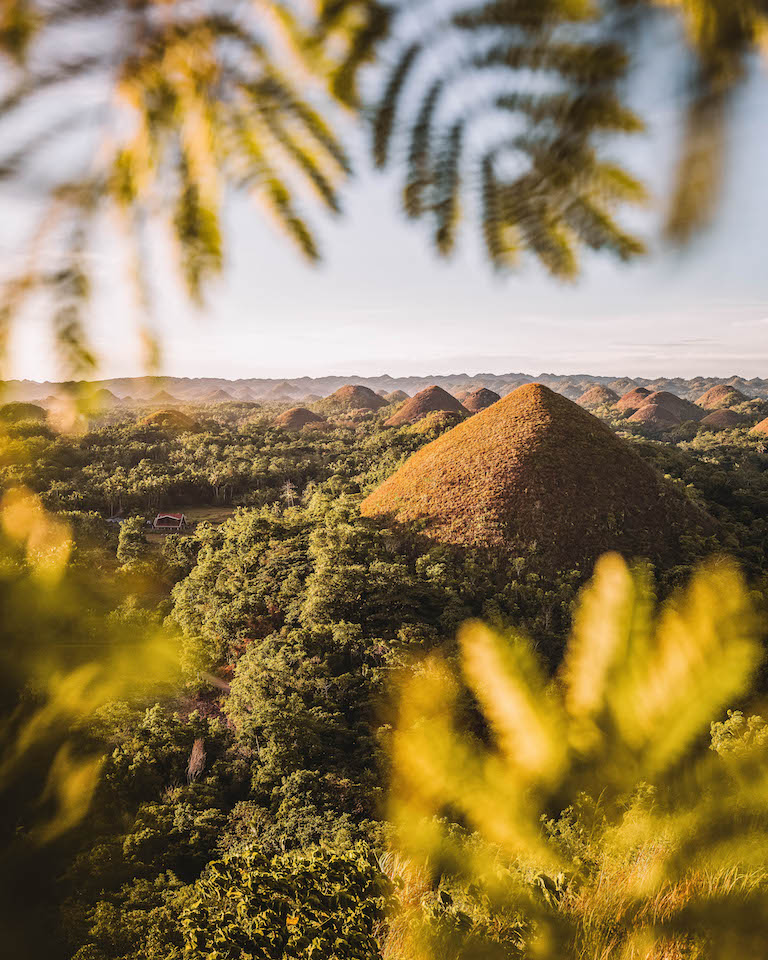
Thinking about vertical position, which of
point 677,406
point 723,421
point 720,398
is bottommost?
point 723,421

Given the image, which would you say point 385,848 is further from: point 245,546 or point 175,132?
point 245,546

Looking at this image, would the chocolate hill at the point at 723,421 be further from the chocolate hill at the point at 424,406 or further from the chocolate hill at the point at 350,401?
the chocolate hill at the point at 350,401

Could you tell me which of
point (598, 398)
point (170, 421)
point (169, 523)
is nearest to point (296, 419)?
point (170, 421)

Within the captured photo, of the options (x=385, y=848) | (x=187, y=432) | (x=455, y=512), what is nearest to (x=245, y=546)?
(x=455, y=512)

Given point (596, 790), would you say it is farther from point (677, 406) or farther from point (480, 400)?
point (677, 406)

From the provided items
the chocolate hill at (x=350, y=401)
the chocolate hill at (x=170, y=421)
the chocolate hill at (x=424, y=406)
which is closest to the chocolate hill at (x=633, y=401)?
the chocolate hill at (x=424, y=406)
